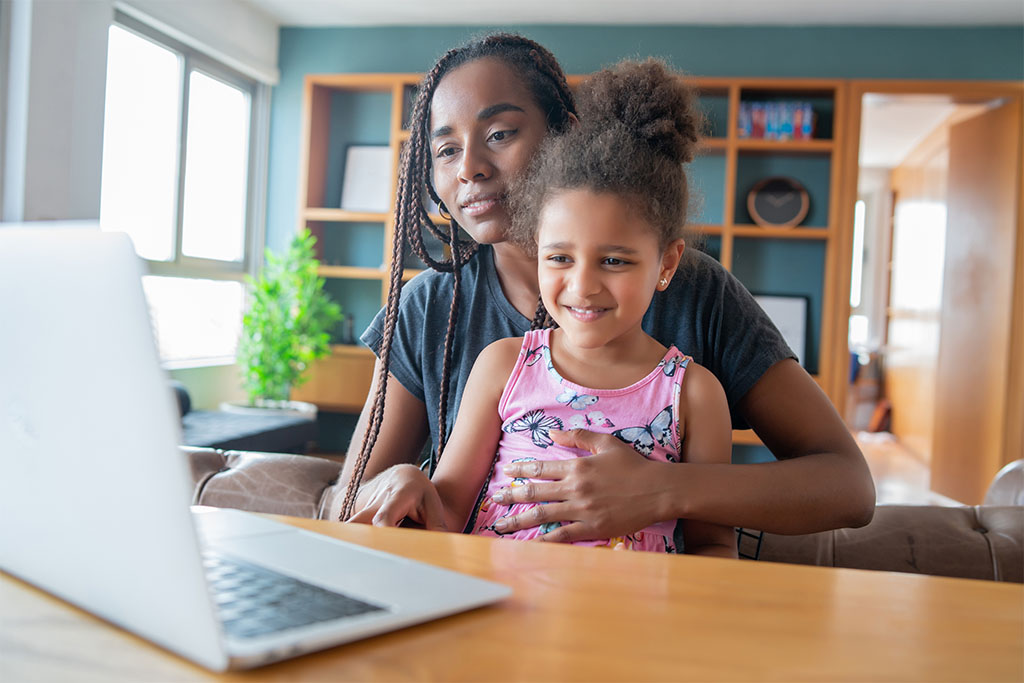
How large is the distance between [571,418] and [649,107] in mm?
475

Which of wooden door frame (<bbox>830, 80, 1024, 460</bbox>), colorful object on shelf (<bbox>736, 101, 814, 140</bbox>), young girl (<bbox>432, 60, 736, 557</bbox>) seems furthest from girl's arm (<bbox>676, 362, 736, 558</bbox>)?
colorful object on shelf (<bbox>736, 101, 814, 140</bbox>)

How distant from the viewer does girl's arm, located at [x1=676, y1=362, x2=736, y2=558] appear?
3.92 feet

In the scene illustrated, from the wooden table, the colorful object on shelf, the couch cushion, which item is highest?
the colorful object on shelf

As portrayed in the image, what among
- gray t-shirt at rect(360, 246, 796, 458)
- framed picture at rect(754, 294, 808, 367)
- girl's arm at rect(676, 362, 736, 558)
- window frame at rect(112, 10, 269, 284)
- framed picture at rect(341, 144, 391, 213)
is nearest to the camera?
girl's arm at rect(676, 362, 736, 558)

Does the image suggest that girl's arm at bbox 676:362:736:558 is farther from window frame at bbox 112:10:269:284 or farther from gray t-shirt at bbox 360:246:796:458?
window frame at bbox 112:10:269:284

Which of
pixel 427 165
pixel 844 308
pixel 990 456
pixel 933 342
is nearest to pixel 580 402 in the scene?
pixel 427 165

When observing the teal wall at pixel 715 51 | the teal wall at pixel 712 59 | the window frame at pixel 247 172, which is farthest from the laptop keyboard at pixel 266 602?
the teal wall at pixel 712 59

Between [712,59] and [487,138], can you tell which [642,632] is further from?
[712,59]

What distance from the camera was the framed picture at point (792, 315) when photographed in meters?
5.49

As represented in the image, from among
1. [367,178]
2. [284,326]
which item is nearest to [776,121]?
[367,178]

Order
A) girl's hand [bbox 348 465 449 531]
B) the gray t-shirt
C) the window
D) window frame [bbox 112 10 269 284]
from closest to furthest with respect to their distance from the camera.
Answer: girl's hand [bbox 348 465 449 531]
the gray t-shirt
the window
window frame [bbox 112 10 269 284]

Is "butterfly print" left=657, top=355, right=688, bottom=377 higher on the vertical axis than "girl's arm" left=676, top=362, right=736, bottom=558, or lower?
higher

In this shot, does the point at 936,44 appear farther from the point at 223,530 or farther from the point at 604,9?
the point at 223,530

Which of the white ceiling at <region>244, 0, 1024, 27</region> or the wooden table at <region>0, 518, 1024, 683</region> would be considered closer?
the wooden table at <region>0, 518, 1024, 683</region>
